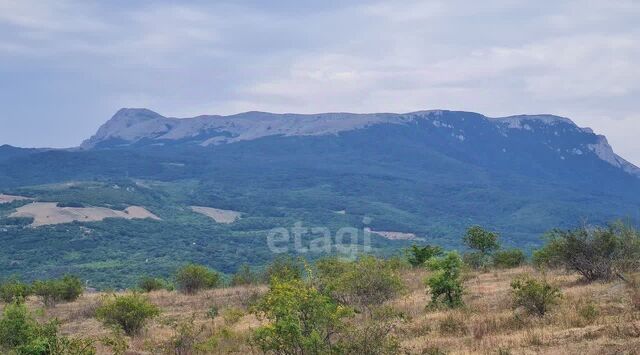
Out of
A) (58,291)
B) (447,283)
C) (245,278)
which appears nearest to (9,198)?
(245,278)

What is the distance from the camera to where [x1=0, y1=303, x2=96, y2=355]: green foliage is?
10719mm

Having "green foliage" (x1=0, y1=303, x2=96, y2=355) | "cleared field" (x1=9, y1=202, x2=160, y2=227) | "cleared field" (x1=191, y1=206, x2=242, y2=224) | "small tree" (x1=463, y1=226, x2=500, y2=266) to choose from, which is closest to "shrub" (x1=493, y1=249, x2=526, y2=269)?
"small tree" (x1=463, y1=226, x2=500, y2=266)

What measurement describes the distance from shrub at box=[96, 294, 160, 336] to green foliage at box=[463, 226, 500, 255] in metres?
22.6

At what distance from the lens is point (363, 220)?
19412cm

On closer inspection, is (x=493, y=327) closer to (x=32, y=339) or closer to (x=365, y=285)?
(x=365, y=285)

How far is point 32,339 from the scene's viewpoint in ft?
41.4

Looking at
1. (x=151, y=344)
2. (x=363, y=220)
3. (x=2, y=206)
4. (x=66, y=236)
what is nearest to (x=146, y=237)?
(x=66, y=236)

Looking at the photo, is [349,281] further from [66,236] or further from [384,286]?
[66,236]

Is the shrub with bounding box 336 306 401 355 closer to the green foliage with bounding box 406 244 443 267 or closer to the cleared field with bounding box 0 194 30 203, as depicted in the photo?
the green foliage with bounding box 406 244 443 267

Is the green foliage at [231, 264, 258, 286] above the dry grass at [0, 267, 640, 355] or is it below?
below

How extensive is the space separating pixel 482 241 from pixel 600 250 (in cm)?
1742

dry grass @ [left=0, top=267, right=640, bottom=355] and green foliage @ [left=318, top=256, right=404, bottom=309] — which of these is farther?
green foliage @ [left=318, top=256, right=404, bottom=309]

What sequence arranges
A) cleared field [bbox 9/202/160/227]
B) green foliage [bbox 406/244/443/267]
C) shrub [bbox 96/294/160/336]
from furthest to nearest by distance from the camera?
1. cleared field [bbox 9/202/160/227]
2. green foliage [bbox 406/244/443/267]
3. shrub [bbox 96/294/160/336]

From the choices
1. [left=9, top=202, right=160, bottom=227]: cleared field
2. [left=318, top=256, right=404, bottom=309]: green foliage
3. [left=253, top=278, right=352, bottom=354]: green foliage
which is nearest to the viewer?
[left=253, top=278, right=352, bottom=354]: green foliage
